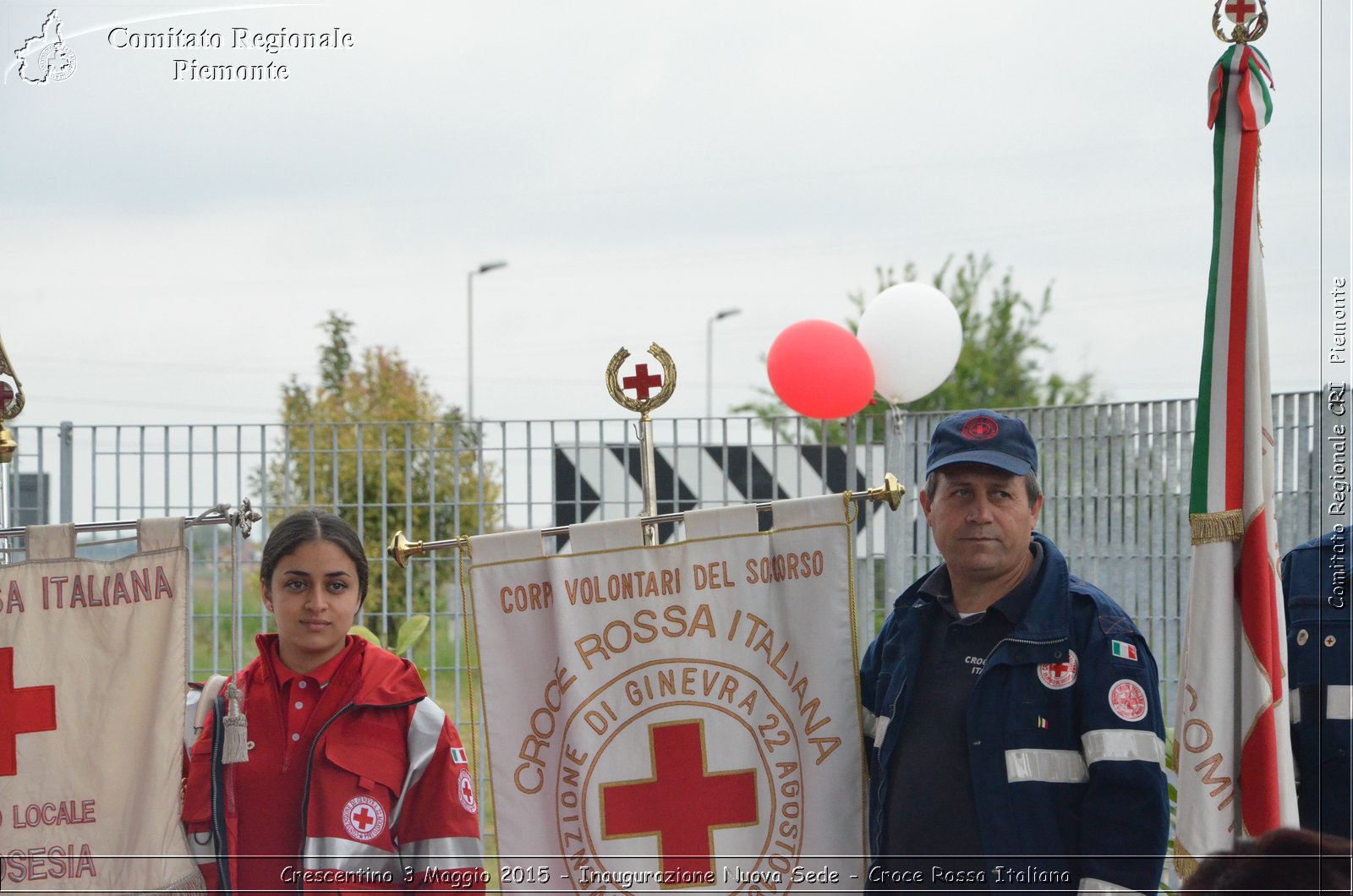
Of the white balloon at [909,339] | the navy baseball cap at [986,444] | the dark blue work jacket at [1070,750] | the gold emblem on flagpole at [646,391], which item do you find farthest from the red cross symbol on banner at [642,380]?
the white balloon at [909,339]

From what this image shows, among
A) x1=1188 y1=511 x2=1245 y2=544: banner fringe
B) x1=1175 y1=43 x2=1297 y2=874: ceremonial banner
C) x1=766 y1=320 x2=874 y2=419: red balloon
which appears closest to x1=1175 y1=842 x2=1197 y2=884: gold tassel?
x1=1175 y1=43 x2=1297 y2=874: ceremonial banner

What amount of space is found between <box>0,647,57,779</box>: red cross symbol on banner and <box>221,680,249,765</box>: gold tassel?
0.47 metres

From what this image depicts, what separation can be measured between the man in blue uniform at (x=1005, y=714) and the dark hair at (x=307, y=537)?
49.0 inches

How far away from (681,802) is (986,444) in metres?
1.03

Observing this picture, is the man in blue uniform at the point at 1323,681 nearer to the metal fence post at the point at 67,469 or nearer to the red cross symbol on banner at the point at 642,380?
the red cross symbol on banner at the point at 642,380

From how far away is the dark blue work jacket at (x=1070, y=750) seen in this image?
2.42 m

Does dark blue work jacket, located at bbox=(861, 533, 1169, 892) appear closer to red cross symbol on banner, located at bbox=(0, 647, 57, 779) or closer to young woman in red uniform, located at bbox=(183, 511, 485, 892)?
young woman in red uniform, located at bbox=(183, 511, 485, 892)

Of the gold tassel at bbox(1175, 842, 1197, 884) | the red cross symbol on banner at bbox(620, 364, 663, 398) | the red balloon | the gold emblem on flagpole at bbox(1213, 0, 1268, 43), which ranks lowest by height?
the gold tassel at bbox(1175, 842, 1197, 884)

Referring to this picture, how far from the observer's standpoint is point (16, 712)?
290 centimetres

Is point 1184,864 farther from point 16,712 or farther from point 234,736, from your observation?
point 16,712

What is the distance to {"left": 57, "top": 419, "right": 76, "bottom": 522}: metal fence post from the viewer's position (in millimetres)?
5578

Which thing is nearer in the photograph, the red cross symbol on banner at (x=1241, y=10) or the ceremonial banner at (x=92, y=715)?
the red cross symbol on banner at (x=1241, y=10)

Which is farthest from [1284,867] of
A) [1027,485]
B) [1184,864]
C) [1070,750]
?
[1027,485]

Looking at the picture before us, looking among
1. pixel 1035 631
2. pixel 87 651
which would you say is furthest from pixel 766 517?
pixel 87 651
